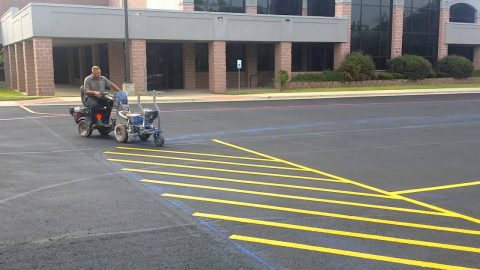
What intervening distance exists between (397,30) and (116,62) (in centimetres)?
2033

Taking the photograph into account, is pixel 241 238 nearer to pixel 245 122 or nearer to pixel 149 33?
pixel 245 122

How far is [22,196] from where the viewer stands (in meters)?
7.20

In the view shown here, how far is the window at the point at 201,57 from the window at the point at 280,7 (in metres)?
4.81

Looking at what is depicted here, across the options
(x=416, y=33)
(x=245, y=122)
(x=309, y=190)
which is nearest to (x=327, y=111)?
(x=245, y=122)

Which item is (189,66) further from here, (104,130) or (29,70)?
(104,130)

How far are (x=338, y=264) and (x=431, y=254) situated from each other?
98cm

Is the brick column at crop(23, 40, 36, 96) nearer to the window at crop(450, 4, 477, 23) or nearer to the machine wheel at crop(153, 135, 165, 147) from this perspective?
the machine wheel at crop(153, 135, 165, 147)

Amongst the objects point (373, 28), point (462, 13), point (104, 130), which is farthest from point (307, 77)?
point (104, 130)

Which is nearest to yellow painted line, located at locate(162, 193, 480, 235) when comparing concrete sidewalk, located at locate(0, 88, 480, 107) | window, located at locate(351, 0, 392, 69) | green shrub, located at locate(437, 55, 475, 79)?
concrete sidewalk, located at locate(0, 88, 480, 107)

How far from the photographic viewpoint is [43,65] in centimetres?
2764

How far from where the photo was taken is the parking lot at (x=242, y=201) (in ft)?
16.5

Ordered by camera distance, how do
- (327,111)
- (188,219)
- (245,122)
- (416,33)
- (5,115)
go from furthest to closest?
(416,33), (327,111), (5,115), (245,122), (188,219)

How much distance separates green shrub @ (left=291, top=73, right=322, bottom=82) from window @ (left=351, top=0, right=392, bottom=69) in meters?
4.40

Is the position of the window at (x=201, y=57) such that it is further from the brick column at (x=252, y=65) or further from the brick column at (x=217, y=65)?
the brick column at (x=217, y=65)
